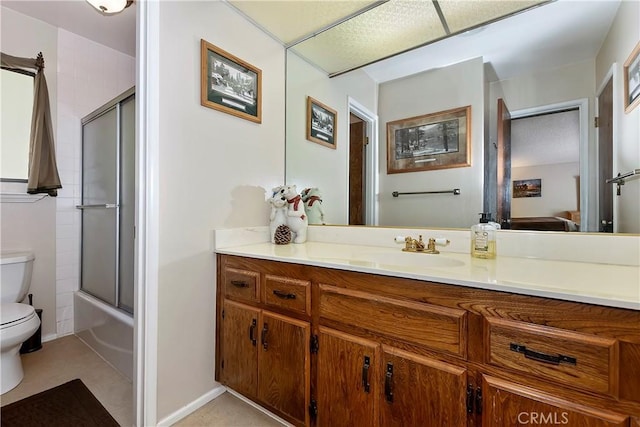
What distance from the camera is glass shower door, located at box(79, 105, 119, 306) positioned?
1.96m

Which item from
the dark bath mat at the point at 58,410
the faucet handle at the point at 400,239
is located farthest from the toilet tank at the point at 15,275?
the faucet handle at the point at 400,239

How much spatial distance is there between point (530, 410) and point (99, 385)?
2147 millimetres

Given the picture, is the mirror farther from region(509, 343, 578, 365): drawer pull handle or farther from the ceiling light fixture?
the ceiling light fixture

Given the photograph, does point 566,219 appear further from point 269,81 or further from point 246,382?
point 269,81

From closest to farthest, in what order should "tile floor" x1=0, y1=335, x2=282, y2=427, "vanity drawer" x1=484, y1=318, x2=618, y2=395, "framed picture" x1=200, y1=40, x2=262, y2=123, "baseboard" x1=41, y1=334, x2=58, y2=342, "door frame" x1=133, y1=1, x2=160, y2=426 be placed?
Answer: "vanity drawer" x1=484, y1=318, x2=618, y2=395 < "door frame" x1=133, y1=1, x2=160, y2=426 < "tile floor" x1=0, y1=335, x2=282, y2=427 < "framed picture" x1=200, y1=40, x2=262, y2=123 < "baseboard" x1=41, y1=334, x2=58, y2=342

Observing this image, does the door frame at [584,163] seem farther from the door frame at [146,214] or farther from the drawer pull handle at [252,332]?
the door frame at [146,214]

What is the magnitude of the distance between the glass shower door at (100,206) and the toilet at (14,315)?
1.17ft

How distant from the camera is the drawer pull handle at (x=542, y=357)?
2.19 ft

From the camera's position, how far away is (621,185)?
1.07 metres

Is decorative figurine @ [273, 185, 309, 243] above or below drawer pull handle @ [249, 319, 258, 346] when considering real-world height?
above

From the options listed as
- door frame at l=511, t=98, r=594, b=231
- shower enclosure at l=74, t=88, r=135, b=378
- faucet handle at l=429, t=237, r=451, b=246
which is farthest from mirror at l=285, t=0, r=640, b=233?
shower enclosure at l=74, t=88, r=135, b=378

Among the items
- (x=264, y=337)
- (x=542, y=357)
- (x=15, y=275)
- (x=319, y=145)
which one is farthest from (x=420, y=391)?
(x=15, y=275)

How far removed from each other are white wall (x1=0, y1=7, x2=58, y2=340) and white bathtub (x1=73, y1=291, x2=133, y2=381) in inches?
7.8

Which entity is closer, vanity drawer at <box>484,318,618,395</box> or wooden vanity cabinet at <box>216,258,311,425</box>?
vanity drawer at <box>484,318,618,395</box>
